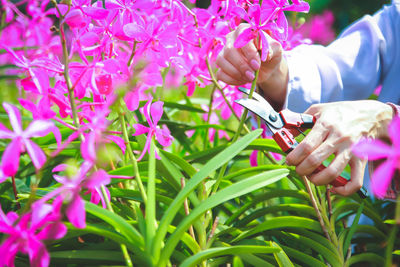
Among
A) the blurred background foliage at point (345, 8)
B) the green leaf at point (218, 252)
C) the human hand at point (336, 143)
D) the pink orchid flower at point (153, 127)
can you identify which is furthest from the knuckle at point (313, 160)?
the blurred background foliage at point (345, 8)

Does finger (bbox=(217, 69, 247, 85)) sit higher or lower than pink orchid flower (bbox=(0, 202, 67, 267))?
lower

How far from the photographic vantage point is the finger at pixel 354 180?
0.66 metres

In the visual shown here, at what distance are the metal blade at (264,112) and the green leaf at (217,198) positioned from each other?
0.09 m

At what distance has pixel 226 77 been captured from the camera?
0.89m

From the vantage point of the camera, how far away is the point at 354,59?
1.18 meters

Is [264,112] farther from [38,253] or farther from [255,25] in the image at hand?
[38,253]

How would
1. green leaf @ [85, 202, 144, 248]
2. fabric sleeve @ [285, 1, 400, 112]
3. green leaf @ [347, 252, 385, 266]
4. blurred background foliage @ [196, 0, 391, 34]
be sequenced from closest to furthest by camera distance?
green leaf @ [85, 202, 144, 248] < green leaf @ [347, 252, 385, 266] < fabric sleeve @ [285, 1, 400, 112] < blurred background foliage @ [196, 0, 391, 34]

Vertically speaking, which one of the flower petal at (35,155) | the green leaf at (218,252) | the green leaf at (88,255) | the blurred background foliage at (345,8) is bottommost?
the blurred background foliage at (345,8)

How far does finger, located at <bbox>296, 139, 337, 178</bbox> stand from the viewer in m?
0.63

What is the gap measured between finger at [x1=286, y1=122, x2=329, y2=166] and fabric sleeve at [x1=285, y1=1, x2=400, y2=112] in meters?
0.41

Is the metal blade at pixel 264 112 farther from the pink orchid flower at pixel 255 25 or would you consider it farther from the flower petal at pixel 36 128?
the flower petal at pixel 36 128

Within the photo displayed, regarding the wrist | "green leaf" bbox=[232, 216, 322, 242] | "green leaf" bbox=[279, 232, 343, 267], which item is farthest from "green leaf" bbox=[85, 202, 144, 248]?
the wrist

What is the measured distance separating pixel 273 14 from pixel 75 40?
0.32 metres

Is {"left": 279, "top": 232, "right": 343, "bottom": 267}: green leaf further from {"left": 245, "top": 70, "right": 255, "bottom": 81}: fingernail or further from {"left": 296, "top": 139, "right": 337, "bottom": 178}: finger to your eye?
{"left": 245, "top": 70, "right": 255, "bottom": 81}: fingernail
